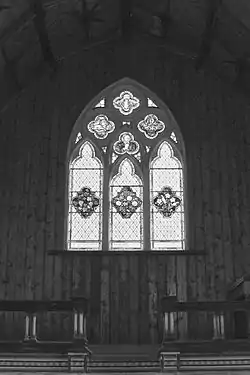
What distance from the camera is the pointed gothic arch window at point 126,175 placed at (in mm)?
9867

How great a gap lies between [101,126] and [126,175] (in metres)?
0.90

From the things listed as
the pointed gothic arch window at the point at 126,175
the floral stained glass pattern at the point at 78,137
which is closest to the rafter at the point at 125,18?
the pointed gothic arch window at the point at 126,175

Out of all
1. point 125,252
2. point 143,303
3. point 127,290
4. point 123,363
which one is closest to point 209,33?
point 125,252

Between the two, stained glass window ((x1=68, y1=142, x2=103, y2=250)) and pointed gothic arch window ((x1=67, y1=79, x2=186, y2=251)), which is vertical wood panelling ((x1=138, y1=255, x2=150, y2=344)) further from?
stained glass window ((x1=68, y1=142, x2=103, y2=250))

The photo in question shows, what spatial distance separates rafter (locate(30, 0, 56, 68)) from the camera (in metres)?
8.74

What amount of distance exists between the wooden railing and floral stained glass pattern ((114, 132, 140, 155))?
3643 millimetres

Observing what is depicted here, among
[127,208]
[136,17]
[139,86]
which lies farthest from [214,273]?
[136,17]

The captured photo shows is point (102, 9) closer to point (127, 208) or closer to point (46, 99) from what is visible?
point (46, 99)

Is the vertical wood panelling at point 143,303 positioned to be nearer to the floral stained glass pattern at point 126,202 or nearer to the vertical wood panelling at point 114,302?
the vertical wood panelling at point 114,302

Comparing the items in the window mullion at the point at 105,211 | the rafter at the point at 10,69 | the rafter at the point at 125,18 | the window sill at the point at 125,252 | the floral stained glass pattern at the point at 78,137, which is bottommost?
the window sill at the point at 125,252

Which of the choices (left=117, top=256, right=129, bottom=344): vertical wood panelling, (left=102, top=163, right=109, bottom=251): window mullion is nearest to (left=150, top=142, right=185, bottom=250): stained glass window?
(left=117, top=256, right=129, bottom=344): vertical wood panelling

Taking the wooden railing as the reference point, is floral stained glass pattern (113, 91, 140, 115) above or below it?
above

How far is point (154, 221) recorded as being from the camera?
9953 mm

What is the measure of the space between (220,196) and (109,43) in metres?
3.06
